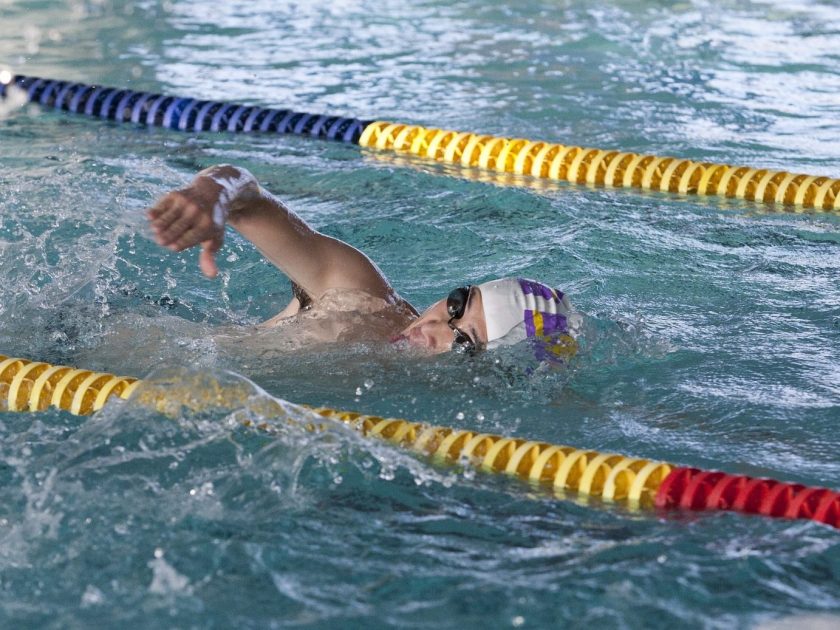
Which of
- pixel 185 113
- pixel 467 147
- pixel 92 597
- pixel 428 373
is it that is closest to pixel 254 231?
pixel 428 373

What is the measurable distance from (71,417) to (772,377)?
2.24 meters

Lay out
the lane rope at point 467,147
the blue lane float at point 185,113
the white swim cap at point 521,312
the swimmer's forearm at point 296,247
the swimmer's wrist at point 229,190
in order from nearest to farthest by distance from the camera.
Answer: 1. the swimmer's wrist at point 229,190
2. the swimmer's forearm at point 296,247
3. the white swim cap at point 521,312
4. the lane rope at point 467,147
5. the blue lane float at point 185,113

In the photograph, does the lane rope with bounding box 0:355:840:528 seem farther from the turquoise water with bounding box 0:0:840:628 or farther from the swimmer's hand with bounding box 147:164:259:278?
the swimmer's hand with bounding box 147:164:259:278

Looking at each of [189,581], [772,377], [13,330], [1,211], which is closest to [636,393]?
[772,377]

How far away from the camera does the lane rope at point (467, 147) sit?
19.6ft

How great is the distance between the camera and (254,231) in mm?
3502

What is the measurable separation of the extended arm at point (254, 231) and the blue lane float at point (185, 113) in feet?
11.1

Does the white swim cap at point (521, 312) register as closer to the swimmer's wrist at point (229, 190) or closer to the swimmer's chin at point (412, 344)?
the swimmer's chin at point (412, 344)

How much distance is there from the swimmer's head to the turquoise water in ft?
0.23

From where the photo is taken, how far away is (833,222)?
222 inches

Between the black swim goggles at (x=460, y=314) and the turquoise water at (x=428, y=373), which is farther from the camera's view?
the black swim goggles at (x=460, y=314)

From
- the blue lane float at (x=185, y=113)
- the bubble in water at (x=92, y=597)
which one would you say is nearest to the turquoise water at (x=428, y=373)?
the bubble in water at (x=92, y=597)

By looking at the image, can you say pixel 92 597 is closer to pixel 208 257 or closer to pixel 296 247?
pixel 208 257

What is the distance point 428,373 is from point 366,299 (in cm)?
32
